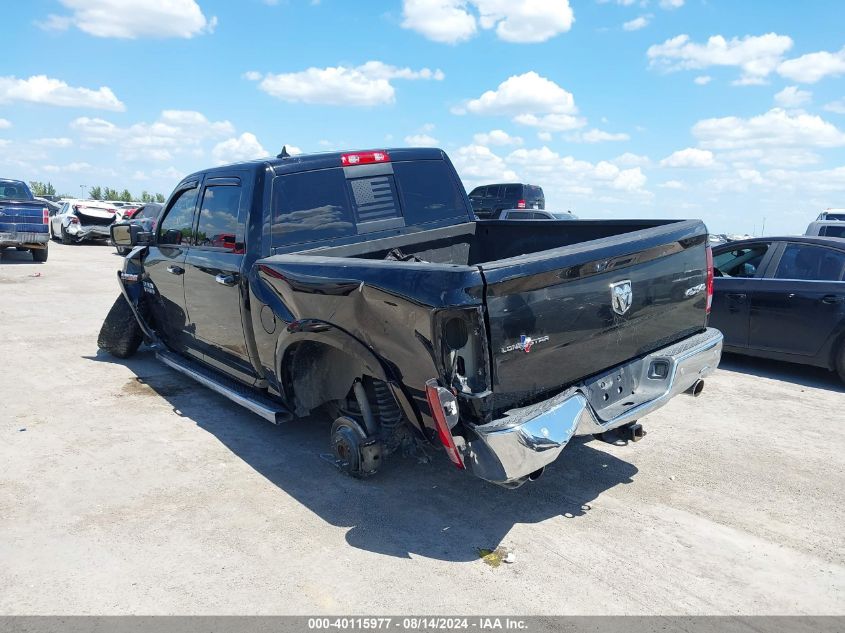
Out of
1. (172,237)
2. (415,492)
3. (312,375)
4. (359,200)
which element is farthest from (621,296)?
(172,237)

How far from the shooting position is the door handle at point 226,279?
15.6ft

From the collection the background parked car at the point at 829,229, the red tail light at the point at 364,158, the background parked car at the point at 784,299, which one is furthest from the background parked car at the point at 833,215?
the red tail light at the point at 364,158

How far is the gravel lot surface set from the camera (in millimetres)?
3107

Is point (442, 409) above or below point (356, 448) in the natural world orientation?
above

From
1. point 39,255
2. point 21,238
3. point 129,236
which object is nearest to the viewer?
point 129,236

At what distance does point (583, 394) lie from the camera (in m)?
3.55

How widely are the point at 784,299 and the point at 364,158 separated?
475 cm

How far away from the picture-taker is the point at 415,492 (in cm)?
420

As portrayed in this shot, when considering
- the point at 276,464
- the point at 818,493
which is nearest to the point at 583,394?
the point at 818,493

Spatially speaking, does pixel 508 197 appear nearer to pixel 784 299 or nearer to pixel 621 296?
pixel 784 299

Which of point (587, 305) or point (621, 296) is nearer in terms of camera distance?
point (587, 305)

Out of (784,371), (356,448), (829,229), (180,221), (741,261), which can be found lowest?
(784,371)

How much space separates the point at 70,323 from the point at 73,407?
165 inches

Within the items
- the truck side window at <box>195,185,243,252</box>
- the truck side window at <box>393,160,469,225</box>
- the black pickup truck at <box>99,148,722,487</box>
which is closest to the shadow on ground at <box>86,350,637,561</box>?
the black pickup truck at <box>99,148,722,487</box>
